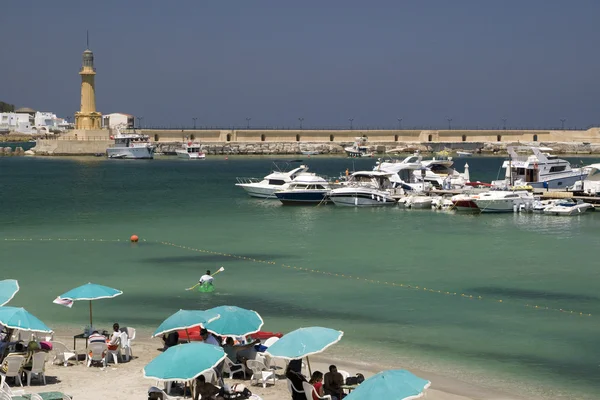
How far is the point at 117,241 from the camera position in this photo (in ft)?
116

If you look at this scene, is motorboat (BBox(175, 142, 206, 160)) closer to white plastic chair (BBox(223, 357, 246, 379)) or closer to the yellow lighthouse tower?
the yellow lighthouse tower

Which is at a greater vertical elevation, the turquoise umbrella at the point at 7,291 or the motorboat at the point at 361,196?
the turquoise umbrella at the point at 7,291

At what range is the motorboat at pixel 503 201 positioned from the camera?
47625 millimetres

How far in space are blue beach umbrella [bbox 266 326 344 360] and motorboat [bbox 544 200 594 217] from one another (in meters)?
35.1

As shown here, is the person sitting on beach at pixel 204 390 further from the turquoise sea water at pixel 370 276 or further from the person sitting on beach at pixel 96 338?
the turquoise sea water at pixel 370 276

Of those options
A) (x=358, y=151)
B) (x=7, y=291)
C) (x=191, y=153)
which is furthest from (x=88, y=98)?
(x=7, y=291)

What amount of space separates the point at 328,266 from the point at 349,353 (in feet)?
36.5

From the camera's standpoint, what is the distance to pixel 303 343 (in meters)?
14.1

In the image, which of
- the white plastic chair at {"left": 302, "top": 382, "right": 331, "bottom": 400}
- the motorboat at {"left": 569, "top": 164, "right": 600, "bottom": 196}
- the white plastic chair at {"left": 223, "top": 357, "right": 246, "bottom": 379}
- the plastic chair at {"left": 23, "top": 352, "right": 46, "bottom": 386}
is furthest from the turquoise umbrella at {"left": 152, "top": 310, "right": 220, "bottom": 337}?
the motorboat at {"left": 569, "top": 164, "right": 600, "bottom": 196}

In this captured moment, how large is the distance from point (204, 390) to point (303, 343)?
1755 millimetres

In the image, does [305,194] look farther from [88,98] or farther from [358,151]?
[358,151]

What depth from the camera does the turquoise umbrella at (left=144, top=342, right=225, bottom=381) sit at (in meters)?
12.9

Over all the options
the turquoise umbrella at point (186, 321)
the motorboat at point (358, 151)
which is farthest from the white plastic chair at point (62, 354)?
the motorboat at point (358, 151)

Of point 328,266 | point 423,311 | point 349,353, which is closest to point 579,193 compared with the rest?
point 328,266
